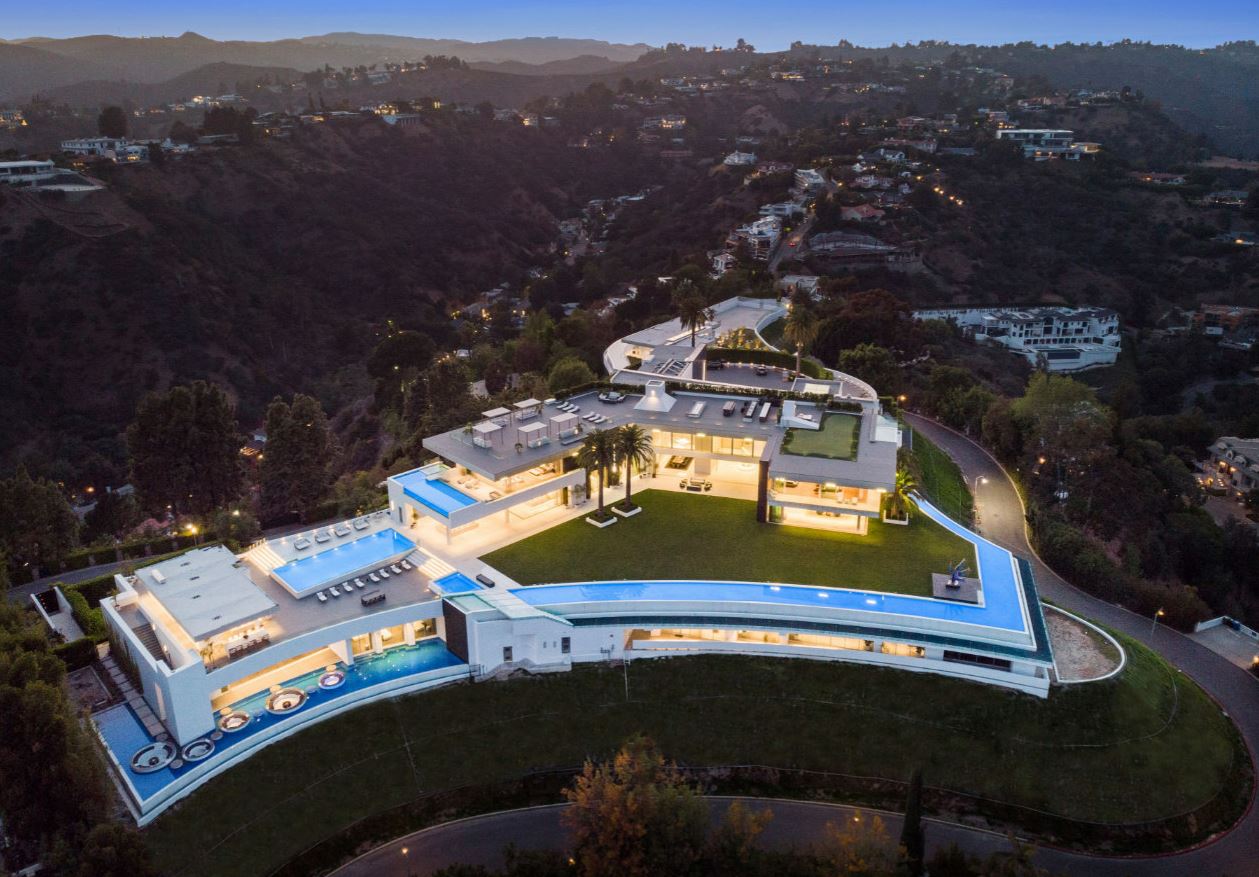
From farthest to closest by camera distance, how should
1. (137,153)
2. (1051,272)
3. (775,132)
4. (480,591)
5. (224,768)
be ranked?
(775,132), (137,153), (1051,272), (480,591), (224,768)

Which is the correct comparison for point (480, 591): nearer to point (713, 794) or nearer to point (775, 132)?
point (713, 794)

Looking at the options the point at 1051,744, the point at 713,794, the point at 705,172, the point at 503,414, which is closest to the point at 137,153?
the point at 705,172

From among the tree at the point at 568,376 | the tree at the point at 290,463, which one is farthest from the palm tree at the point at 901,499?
the tree at the point at 290,463

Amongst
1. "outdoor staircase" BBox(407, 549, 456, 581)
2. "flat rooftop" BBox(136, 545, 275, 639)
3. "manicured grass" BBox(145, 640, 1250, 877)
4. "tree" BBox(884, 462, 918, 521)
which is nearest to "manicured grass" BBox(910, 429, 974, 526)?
"tree" BBox(884, 462, 918, 521)

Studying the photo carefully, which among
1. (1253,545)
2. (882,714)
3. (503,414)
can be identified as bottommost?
(1253,545)

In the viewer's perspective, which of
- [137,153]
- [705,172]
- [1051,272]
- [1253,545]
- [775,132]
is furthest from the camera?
[775,132]

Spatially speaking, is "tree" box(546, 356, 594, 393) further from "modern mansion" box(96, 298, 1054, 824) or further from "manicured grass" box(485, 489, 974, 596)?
"manicured grass" box(485, 489, 974, 596)
